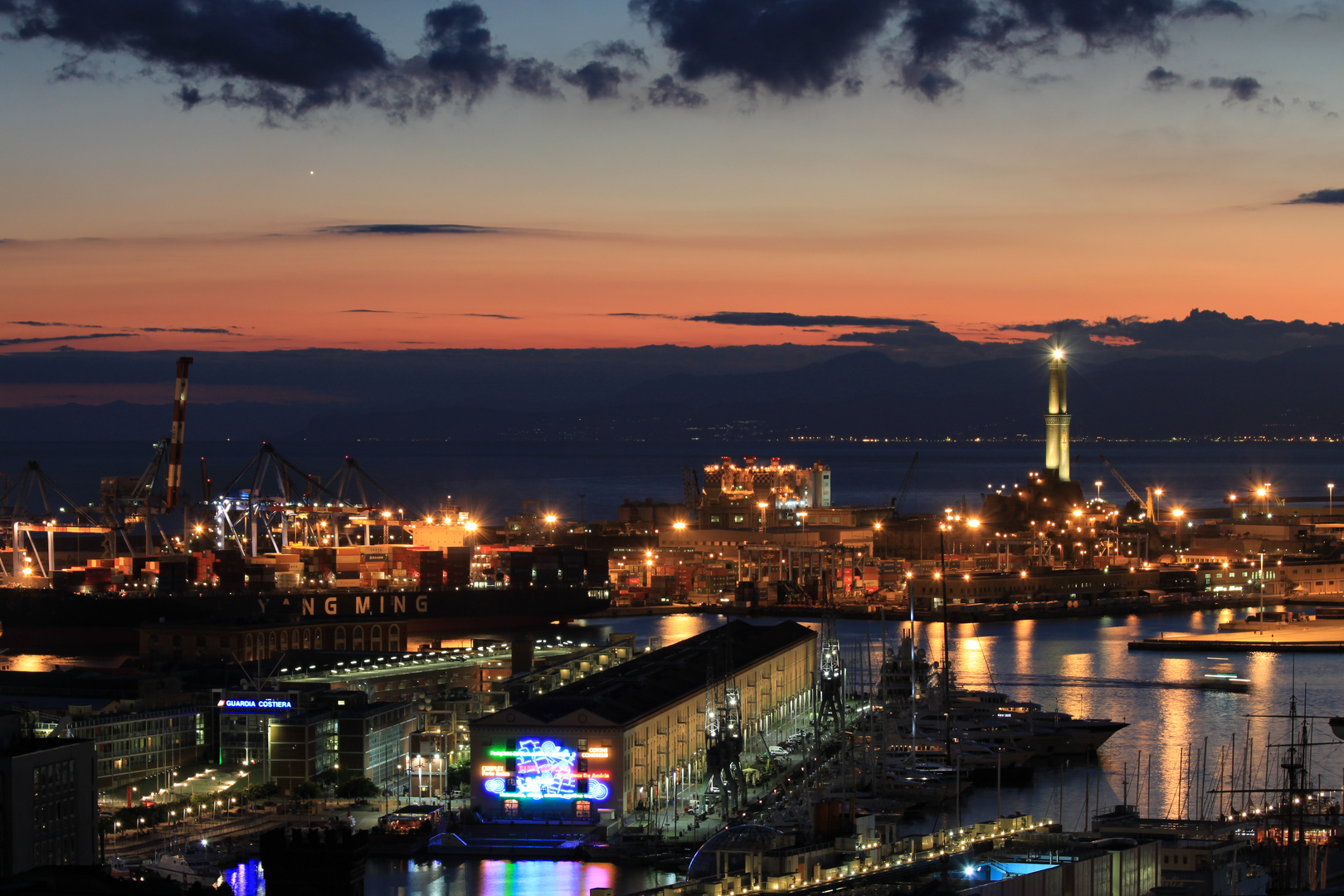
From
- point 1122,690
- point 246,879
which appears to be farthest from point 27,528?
point 246,879

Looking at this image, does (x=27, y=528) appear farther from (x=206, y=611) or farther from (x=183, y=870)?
(x=183, y=870)

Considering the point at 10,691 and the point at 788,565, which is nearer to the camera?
the point at 10,691

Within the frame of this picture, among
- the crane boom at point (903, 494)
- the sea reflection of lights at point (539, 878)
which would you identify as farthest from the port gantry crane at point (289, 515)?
the sea reflection of lights at point (539, 878)

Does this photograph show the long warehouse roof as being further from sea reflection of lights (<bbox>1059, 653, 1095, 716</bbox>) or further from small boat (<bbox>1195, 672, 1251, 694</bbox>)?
small boat (<bbox>1195, 672, 1251, 694</bbox>)

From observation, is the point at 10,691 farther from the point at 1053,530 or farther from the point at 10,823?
the point at 1053,530

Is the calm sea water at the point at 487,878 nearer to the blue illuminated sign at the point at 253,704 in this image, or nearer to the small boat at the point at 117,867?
the small boat at the point at 117,867

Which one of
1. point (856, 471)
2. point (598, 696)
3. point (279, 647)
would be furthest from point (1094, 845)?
point (856, 471)

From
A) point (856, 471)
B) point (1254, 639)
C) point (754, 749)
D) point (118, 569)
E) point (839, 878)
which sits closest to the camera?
point (839, 878)
